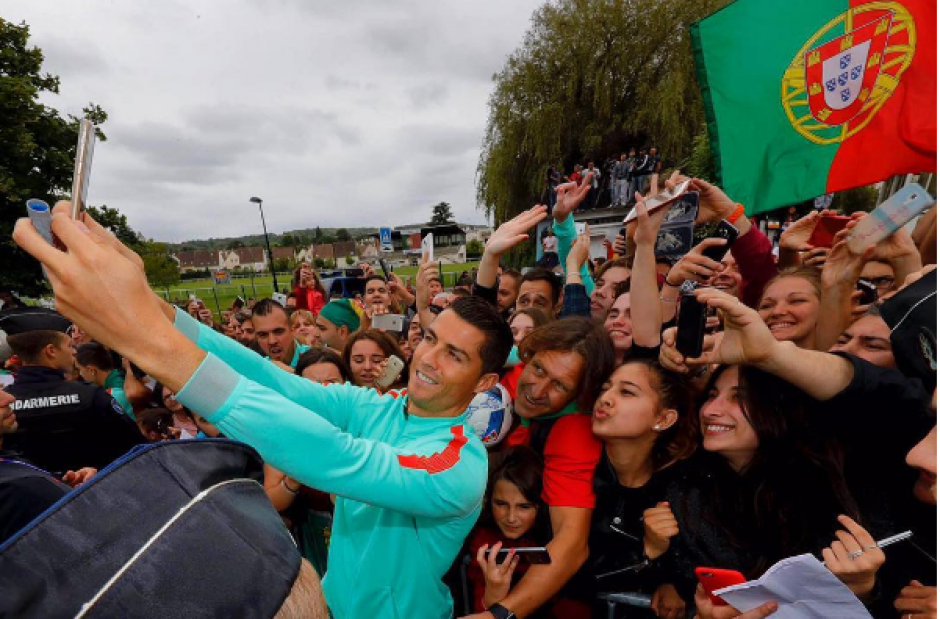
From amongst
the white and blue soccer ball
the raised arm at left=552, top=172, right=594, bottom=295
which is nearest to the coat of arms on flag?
the raised arm at left=552, top=172, right=594, bottom=295

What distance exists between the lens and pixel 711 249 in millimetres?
2518

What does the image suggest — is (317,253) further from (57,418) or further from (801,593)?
(801,593)

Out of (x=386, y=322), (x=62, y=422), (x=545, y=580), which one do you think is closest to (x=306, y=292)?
(x=386, y=322)

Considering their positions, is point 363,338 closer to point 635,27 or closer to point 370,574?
point 370,574

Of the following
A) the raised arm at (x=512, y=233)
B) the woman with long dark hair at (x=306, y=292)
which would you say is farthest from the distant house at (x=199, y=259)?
the raised arm at (x=512, y=233)

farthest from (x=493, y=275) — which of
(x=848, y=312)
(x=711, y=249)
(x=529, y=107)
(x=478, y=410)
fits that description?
(x=529, y=107)

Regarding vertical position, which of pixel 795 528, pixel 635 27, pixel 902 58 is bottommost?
pixel 795 528

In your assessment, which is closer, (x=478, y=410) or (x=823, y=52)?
(x=478, y=410)

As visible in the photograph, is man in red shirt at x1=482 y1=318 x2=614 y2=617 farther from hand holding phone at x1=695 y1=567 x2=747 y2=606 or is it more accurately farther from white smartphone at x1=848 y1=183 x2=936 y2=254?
white smartphone at x1=848 y1=183 x2=936 y2=254

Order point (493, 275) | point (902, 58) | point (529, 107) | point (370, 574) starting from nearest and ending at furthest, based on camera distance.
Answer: point (370, 574) < point (902, 58) < point (493, 275) < point (529, 107)

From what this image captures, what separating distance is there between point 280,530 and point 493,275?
2.66 metres

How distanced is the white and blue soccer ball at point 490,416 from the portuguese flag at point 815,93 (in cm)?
231

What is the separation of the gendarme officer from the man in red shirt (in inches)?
124

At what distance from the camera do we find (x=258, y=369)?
164cm
